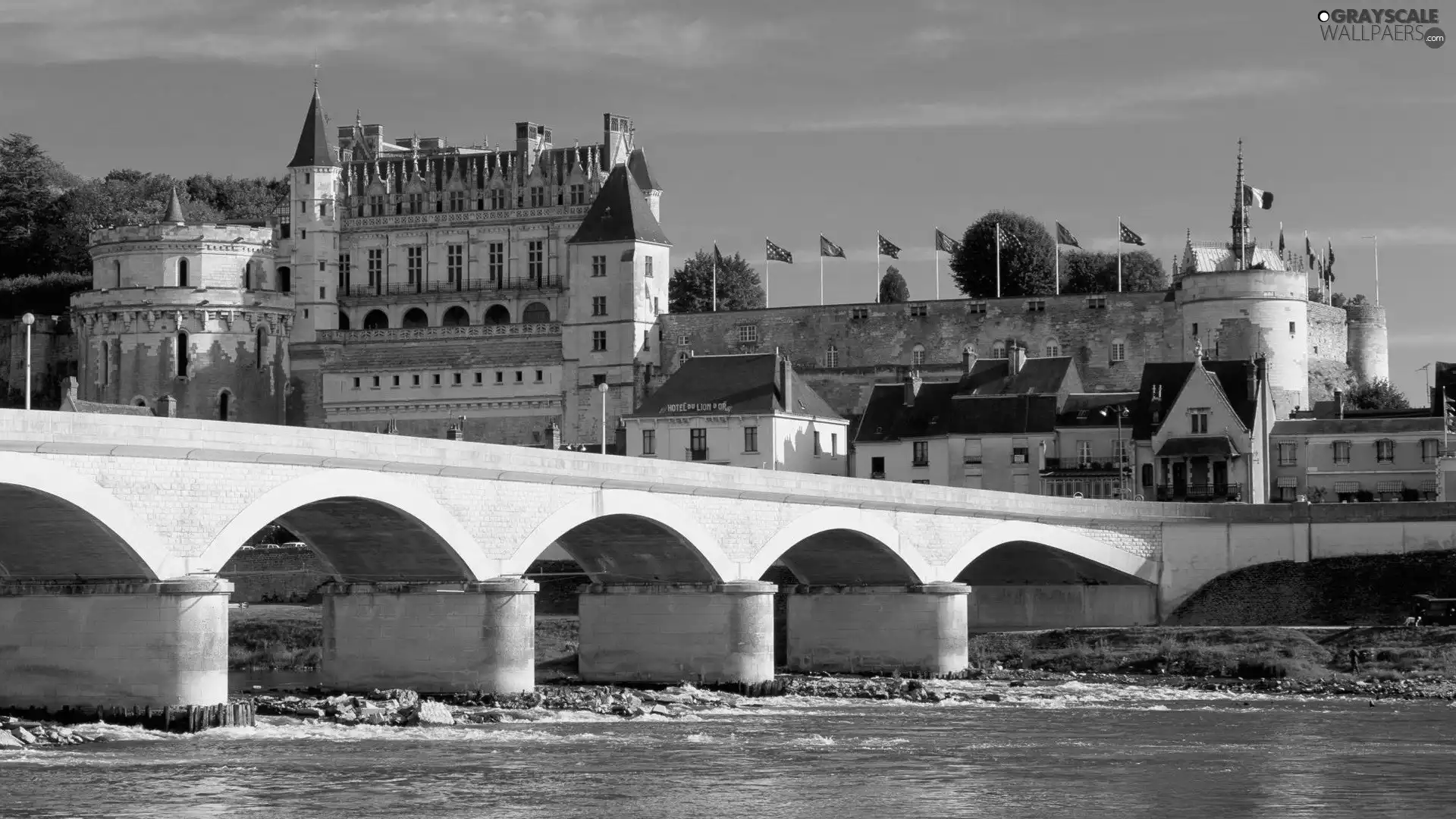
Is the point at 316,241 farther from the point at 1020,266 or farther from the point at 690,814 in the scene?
the point at 690,814

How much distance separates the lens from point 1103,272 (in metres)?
124

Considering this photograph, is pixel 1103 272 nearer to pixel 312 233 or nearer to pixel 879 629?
pixel 312 233

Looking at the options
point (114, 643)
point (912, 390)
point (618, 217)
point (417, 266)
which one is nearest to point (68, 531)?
point (114, 643)

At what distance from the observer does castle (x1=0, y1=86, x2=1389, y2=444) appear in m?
103

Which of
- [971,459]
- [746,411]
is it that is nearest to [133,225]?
[746,411]

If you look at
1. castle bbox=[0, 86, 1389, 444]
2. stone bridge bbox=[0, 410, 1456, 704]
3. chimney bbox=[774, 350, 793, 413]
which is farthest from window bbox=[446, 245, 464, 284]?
stone bridge bbox=[0, 410, 1456, 704]

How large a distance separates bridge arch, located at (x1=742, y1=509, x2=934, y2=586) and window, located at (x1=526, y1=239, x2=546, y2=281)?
60.0 metres

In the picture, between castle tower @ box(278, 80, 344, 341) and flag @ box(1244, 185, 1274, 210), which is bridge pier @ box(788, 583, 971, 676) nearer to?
flag @ box(1244, 185, 1274, 210)

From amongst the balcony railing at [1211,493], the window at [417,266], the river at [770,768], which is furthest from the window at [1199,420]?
the window at [417,266]

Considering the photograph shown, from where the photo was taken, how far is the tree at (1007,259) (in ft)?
384

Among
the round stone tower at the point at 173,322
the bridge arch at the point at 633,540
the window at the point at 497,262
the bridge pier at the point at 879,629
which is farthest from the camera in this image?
the window at the point at 497,262

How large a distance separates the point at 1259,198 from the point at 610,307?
96.3 feet

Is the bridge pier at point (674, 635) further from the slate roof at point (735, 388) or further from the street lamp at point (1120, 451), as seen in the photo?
the slate roof at point (735, 388)

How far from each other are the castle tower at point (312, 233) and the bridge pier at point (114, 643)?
78.6 metres
